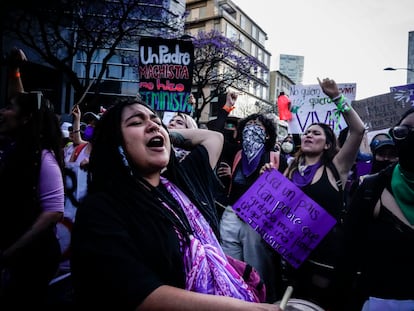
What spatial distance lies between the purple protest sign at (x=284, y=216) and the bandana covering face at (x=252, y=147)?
474 millimetres

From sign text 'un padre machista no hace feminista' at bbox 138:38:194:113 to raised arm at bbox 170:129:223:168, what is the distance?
289 cm

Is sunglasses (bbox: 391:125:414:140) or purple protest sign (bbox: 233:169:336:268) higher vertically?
sunglasses (bbox: 391:125:414:140)

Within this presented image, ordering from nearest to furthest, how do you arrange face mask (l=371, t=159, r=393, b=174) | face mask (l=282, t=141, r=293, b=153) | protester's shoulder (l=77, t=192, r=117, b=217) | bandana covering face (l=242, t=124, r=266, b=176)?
protester's shoulder (l=77, t=192, r=117, b=217) < bandana covering face (l=242, t=124, r=266, b=176) < face mask (l=371, t=159, r=393, b=174) < face mask (l=282, t=141, r=293, b=153)

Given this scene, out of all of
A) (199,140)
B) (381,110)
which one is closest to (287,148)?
(381,110)

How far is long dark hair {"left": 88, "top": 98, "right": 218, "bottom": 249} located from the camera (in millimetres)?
1362

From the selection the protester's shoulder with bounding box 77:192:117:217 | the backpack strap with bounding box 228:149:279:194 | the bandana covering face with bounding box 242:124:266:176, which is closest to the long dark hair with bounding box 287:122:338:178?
the backpack strap with bounding box 228:149:279:194

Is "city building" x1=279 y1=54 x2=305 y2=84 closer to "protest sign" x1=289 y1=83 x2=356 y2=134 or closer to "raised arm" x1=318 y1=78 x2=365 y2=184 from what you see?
"protest sign" x1=289 y1=83 x2=356 y2=134

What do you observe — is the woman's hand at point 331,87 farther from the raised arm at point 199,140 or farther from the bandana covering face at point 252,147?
the raised arm at point 199,140

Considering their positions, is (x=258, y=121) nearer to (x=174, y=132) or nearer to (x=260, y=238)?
(x=260, y=238)

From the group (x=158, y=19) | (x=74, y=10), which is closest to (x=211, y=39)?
(x=158, y=19)

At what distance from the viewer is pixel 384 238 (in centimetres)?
202

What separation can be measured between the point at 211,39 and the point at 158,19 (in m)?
6.08

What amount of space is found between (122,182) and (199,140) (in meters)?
0.90

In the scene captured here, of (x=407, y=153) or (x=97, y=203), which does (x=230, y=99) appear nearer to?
(x=407, y=153)
